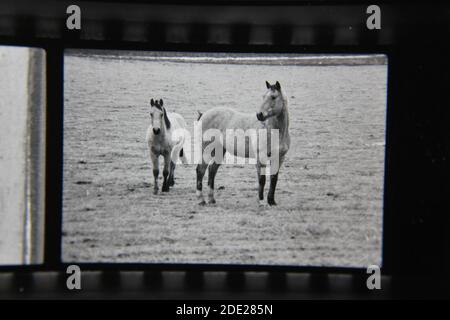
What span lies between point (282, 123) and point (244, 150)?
363 mm

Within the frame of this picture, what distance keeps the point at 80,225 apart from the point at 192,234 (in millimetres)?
853

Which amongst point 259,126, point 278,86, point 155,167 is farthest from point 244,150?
point 155,167

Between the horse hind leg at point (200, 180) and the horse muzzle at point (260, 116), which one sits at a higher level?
the horse muzzle at point (260, 116)

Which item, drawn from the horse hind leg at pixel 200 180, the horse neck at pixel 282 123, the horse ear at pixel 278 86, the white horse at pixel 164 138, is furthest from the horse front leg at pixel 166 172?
the horse ear at pixel 278 86

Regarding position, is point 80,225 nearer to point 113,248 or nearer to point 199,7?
point 113,248

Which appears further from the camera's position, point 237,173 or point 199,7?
point 237,173

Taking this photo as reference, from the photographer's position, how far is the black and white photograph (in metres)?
4.43

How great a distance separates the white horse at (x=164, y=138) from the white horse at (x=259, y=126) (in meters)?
0.19

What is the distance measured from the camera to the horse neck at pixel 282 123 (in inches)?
175

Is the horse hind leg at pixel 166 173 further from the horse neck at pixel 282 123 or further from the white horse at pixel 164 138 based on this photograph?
the horse neck at pixel 282 123

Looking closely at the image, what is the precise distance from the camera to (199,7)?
428 centimetres

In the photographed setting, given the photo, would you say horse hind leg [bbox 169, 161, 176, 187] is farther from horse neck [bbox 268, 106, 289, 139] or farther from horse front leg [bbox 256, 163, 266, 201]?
horse neck [bbox 268, 106, 289, 139]
